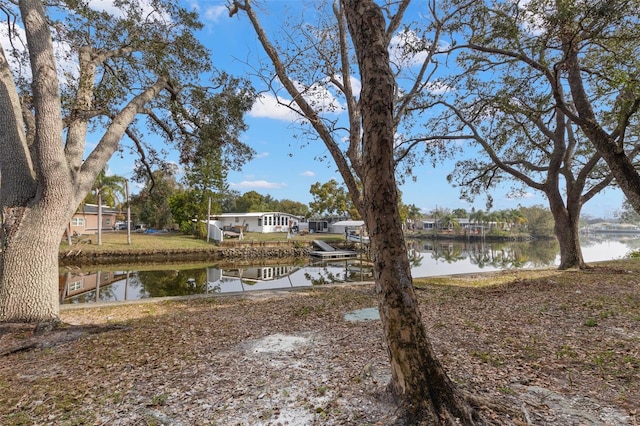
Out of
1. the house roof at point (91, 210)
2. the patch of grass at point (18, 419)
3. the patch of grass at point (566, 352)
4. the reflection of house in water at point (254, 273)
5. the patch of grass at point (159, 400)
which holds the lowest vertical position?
the reflection of house in water at point (254, 273)

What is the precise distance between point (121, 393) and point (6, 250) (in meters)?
3.19

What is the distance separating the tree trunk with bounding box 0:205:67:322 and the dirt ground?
0.31m

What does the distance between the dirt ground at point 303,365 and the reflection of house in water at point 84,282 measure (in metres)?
7.73

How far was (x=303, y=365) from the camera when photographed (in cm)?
362

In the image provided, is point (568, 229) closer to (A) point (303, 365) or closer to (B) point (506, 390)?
Answer: (B) point (506, 390)

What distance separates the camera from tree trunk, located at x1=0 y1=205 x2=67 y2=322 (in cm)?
454

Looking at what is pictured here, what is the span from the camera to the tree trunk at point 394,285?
2.40 m

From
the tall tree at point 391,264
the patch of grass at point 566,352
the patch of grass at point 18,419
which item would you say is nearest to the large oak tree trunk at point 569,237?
the patch of grass at point 566,352

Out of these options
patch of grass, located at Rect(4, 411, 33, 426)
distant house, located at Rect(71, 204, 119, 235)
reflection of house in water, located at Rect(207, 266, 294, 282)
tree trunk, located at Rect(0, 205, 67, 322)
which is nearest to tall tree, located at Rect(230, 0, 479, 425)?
patch of grass, located at Rect(4, 411, 33, 426)

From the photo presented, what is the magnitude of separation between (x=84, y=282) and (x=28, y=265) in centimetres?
1162

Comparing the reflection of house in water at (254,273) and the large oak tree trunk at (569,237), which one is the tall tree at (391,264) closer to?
the large oak tree trunk at (569,237)

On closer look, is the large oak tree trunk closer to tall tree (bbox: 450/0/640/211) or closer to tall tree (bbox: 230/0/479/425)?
tall tree (bbox: 450/0/640/211)

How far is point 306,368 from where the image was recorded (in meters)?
3.54

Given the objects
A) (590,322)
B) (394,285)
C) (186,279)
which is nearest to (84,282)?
(186,279)
